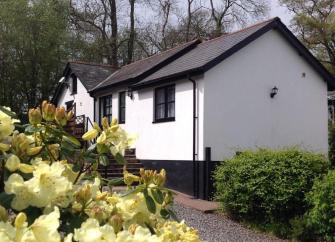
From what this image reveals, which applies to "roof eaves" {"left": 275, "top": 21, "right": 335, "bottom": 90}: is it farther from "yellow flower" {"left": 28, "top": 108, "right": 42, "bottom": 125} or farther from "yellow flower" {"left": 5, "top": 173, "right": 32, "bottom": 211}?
"yellow flower" {"left": 5, "top": 173, "right": 32, "bottom": 211}

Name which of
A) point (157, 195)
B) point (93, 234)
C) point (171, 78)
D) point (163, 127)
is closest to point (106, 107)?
point (163, 127)

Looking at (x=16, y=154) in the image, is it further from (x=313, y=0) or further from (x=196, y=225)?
(x=313, y=0)

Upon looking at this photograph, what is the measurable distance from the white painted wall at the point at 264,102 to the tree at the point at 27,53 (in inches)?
666

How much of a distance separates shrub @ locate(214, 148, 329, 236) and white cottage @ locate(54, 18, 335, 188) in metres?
3.11

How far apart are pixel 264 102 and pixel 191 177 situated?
3484mm

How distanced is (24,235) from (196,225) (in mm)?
9648

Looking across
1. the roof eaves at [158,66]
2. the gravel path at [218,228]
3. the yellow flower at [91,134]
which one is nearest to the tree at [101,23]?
the roof eaves at [158,66]

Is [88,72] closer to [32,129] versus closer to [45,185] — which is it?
[32,129]

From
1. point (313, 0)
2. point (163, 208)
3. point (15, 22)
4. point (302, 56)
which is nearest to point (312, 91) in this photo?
point (302, 56)

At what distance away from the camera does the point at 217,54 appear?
603 inches

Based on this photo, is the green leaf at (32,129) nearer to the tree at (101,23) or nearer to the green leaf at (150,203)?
the green leaf at (150,203)

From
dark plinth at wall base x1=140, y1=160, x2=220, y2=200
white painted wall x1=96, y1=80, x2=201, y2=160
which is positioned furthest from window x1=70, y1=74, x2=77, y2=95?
dark plinth at wall base x1=140, y1=160, x2=220, y2=200

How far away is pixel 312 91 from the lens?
17.8 m

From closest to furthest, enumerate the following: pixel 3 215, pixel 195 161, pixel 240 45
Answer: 1. pixel 3 215
2. pixel 195 161
3. pixel 240 45
